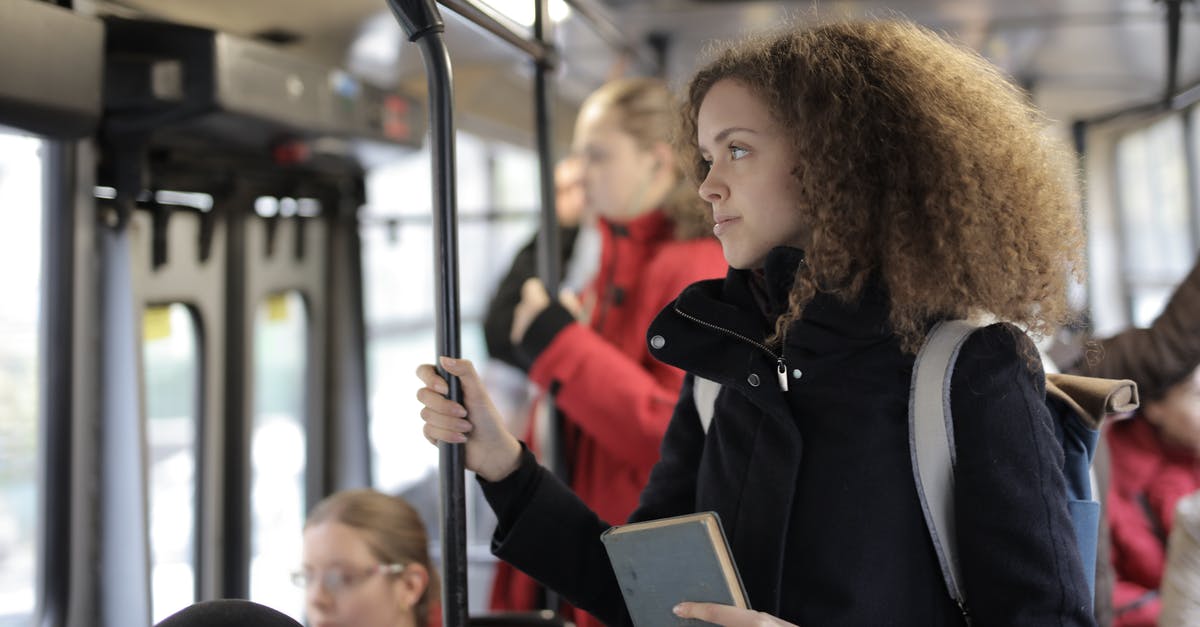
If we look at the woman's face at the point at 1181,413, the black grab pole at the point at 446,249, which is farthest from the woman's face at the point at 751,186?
the woman's face at the point at 1181,413

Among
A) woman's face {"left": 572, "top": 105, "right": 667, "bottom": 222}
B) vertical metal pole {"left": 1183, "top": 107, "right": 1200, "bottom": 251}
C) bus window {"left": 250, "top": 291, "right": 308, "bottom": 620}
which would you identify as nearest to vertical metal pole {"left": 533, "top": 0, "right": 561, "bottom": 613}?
woman's face {"left": 572, "top": 105, "right": 667, "bottom": 222}

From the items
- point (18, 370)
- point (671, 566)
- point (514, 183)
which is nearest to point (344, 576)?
point (18, 370)

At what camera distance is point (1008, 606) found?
1.09m

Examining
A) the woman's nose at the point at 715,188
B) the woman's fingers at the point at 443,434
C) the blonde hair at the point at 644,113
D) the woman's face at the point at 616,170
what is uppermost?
the blonde hair at the point at 644,113

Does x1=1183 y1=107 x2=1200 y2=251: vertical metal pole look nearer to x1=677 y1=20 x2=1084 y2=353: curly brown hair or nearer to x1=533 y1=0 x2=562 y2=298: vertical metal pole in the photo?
x1=533 y1=0 x2=562 y2=298: vertical metal pole

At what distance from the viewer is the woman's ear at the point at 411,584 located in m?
2.16

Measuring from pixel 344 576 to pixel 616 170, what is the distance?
3.26ft

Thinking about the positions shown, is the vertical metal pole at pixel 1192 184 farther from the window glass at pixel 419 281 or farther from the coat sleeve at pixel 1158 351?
the window glass at pixel 419 281

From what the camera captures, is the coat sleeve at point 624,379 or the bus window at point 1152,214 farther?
the bus window at point 1152,214

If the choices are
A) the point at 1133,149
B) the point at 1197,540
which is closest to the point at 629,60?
the point at 1197,540

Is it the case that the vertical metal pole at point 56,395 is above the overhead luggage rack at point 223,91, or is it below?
below

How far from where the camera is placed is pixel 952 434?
113 cm

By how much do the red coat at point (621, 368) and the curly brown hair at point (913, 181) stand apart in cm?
83

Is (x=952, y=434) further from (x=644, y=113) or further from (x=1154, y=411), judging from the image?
(x=1154, y=411)
